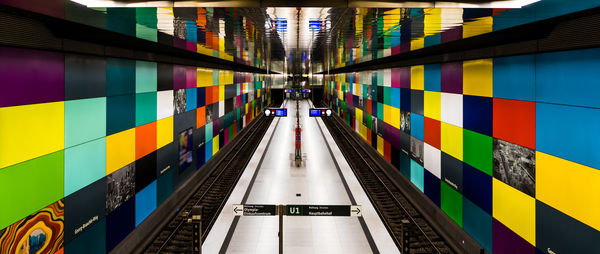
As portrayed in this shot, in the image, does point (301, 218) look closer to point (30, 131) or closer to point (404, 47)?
point (404, 47)

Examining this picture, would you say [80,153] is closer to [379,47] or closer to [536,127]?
[536,127]

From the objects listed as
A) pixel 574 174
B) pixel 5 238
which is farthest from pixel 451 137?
pixel 5 238

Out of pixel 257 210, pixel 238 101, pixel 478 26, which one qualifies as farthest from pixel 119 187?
pixel 238 101

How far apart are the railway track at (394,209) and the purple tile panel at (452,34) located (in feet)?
9.88

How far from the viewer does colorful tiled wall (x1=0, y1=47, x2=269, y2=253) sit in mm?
3887

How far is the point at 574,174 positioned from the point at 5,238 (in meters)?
6.20

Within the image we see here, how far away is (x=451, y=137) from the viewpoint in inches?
287

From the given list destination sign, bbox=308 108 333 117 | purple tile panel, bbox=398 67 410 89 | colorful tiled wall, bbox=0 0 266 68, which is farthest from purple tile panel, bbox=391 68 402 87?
colorful tiled wall, bbox=0 0 266 68

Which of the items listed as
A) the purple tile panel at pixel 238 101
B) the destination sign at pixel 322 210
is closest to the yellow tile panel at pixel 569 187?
the destination sign at pixel 322 210

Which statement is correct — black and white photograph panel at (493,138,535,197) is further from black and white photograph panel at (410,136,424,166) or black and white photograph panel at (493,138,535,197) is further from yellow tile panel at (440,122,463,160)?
black and white photograph panel at (410,136,424,166)

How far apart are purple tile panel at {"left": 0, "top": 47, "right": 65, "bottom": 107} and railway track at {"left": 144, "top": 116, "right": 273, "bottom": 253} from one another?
2.93 meters

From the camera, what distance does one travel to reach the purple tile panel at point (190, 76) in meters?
9.92

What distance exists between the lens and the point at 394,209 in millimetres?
8930

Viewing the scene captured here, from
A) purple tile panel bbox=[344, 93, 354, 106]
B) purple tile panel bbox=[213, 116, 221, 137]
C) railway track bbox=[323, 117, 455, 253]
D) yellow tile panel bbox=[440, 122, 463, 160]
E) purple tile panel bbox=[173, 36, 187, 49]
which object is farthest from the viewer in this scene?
purple tile panel bbox=[344, 93, 354, 106]
